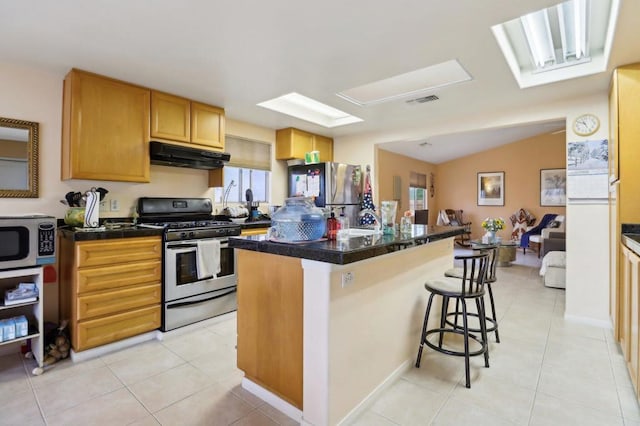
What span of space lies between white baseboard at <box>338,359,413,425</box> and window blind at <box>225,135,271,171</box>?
317cm

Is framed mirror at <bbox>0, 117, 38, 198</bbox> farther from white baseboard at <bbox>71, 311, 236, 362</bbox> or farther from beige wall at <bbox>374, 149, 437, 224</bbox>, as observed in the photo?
beige wall at <bbox>374, 149, 437, 224</bbox>

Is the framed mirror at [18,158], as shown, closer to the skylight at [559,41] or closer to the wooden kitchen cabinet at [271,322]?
the wooden kitchen cabinet at [271,322]

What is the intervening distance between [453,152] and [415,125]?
4628mm

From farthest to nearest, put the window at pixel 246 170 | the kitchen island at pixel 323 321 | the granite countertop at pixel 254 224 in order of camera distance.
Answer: the window at pixel 246 170, the granite countertop at pixel 254 224, the kitchen island at pixel 323 321

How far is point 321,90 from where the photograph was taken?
318 cm

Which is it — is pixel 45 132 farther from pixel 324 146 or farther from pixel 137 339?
pixel 324 146

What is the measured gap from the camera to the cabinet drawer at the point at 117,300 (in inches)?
96.3

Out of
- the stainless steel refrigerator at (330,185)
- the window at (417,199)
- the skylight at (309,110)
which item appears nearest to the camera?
the skylight at (309,110)

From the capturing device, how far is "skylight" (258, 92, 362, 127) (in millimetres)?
3873

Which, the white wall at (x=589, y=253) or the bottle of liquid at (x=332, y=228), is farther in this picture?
the white wall at (x=589, y=253)

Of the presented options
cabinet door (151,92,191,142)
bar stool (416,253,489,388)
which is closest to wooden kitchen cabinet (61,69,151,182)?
cabinet door (151,92,191,142)

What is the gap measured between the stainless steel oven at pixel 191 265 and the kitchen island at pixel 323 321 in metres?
1.16

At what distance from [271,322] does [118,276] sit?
1.57m

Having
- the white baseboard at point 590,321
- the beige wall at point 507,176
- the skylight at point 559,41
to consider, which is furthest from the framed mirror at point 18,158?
the beige wall at point 507,176
